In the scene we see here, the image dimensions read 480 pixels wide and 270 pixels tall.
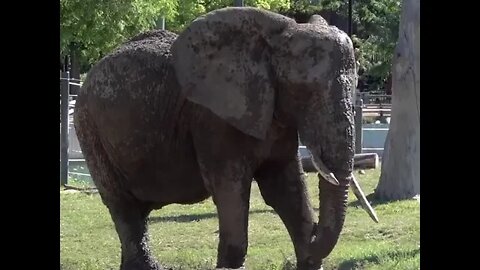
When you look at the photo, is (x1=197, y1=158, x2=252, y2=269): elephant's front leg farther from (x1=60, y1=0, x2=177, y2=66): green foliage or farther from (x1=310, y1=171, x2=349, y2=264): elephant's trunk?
(x1=60, y1=0, x2=177, y2=66): green foliage

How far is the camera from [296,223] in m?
7.10

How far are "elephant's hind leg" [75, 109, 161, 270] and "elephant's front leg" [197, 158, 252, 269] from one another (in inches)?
38.3

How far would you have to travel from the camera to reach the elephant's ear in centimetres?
648

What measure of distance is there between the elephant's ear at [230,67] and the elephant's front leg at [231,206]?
336mm

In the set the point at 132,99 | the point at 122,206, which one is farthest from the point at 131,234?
the point at 132,99

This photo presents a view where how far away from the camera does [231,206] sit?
6.56 metres

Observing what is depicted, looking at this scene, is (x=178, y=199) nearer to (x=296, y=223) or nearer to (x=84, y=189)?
(x=296, y=223)

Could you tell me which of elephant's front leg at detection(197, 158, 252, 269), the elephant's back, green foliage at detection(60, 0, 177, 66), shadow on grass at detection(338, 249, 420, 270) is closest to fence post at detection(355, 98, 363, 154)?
green foliage at detection(60, 0, 177, 66)

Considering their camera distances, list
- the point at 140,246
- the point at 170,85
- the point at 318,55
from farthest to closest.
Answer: the point at 140,246
the point at 170,85
the point at 318,55

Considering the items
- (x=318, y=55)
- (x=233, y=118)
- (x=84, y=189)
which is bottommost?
(x=84, y=189)

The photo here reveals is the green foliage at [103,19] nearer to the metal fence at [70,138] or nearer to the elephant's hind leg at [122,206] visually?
the metal fence at [70,138]

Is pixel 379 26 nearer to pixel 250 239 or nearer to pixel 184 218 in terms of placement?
pixel 184 218

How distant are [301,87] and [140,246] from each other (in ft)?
6.72
